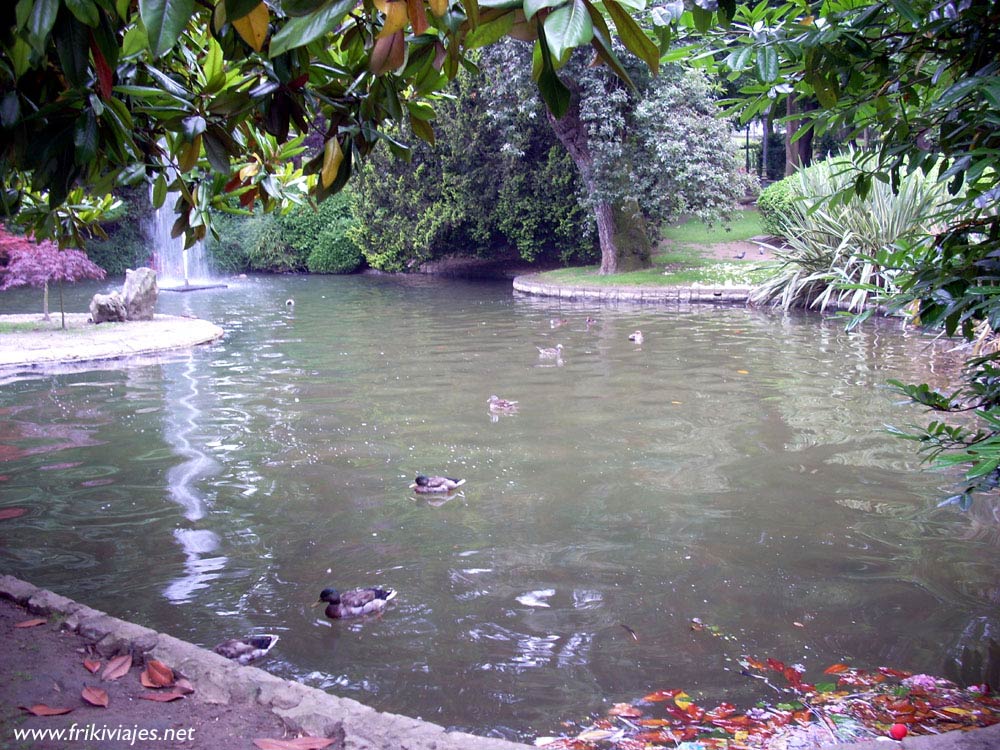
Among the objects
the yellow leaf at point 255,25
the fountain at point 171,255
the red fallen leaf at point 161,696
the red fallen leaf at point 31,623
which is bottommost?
the red fallen leaf at point 161,696

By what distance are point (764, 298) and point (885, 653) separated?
13.1m

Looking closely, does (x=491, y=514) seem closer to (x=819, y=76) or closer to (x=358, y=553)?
(x=358, y=553)

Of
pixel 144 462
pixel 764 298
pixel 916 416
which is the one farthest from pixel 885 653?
pixel 764 298

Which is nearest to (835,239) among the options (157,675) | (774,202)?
(774,202)

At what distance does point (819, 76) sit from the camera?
2961mm

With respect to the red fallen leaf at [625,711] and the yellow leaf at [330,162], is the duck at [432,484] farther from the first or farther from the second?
the yellow leaf at [330,162]

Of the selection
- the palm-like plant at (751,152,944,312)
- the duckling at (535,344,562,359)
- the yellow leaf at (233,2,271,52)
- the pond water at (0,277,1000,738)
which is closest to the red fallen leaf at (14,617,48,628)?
the pond water at (0,277,1000,738)

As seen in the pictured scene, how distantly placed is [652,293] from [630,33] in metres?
16.7

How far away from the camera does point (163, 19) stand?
149 centimetres

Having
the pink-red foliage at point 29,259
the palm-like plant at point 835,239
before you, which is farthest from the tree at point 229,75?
the pink-red foliage at point 29,259

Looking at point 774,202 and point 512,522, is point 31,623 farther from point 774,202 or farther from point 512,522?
point 774,202

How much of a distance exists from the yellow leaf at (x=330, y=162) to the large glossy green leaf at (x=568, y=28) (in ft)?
4.44

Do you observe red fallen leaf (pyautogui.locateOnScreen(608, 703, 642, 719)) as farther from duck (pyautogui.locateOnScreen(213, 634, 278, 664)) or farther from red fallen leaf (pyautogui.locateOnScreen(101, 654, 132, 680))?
red fallen leaf (pyautogui.locateOnScreen(101, 654, 132, 680))

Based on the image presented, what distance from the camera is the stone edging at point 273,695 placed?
2732mm
